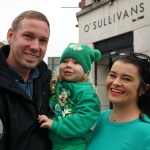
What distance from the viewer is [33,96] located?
2.48 meters

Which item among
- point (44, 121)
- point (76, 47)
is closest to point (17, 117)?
point (44, 121)

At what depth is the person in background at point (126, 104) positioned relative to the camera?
2.20 metres

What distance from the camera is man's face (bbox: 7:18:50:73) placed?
2.48m

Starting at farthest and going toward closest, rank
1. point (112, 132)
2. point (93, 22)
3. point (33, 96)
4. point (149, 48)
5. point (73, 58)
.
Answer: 1. point (93, 22)
2. point (149, 48)
3. point (73, 58)
4. point (33, 96)
5. point (112, 132)

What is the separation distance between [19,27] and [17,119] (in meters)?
0.90

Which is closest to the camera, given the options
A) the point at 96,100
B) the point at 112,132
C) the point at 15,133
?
the point at 15,133

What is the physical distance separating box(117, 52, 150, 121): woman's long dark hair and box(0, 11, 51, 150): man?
0.83 metres

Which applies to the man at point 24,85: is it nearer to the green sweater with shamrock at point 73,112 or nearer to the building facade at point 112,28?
the green sweater with shamrock at point 73,112

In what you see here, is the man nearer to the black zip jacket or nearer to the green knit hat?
the black zip jacket

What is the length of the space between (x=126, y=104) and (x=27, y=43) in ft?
3.57

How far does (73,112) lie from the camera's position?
2635 mm

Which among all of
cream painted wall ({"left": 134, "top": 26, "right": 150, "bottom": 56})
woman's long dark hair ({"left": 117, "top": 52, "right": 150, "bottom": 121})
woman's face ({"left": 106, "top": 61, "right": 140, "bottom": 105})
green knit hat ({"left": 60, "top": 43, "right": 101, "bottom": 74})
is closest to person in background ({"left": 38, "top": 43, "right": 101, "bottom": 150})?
green knit hat ({"left": 60, "top": 43, "right": 101, "bottom": 74})

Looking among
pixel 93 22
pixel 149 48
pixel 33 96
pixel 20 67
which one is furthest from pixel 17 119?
pixel 93 22

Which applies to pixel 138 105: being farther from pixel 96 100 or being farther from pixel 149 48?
pixel 149 48
